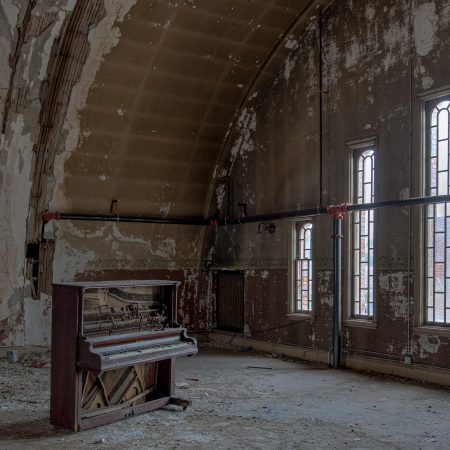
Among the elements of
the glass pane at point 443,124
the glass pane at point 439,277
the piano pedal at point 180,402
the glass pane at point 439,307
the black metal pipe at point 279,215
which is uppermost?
the glass pane at point 443,124

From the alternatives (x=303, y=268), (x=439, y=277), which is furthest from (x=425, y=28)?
(x=303, y=268)

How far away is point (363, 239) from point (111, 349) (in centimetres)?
521

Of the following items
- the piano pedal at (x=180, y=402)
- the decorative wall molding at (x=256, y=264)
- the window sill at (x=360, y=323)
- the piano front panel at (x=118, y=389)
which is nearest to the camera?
the piano front panel at (x=118, y=389)

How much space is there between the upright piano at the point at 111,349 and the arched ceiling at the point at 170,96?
15.8ft

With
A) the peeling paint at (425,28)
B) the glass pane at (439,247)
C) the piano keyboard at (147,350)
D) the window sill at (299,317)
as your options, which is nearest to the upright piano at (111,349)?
the piano keyboard at (147,350)

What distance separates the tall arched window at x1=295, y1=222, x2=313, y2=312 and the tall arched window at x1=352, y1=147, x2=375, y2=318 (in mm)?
1128

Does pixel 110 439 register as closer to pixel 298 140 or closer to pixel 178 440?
pixel 178 440

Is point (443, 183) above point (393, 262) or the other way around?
above

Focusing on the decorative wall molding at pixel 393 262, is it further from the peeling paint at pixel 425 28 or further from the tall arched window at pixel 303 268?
the peeling paint at pixel 425 28

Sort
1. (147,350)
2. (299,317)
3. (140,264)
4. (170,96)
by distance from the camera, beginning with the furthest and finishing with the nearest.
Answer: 1. (140,264)
2. (170,96)
3. (299,317)
4. (147,350)

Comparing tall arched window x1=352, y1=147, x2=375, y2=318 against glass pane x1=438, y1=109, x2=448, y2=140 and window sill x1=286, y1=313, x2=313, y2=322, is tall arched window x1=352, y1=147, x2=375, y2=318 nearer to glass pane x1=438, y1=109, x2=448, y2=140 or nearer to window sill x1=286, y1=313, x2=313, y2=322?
window sill x1=286, y1=313, x2=313, y2=322

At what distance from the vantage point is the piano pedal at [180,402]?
730cm

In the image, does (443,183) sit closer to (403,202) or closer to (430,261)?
(403,202)

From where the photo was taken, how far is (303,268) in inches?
451
